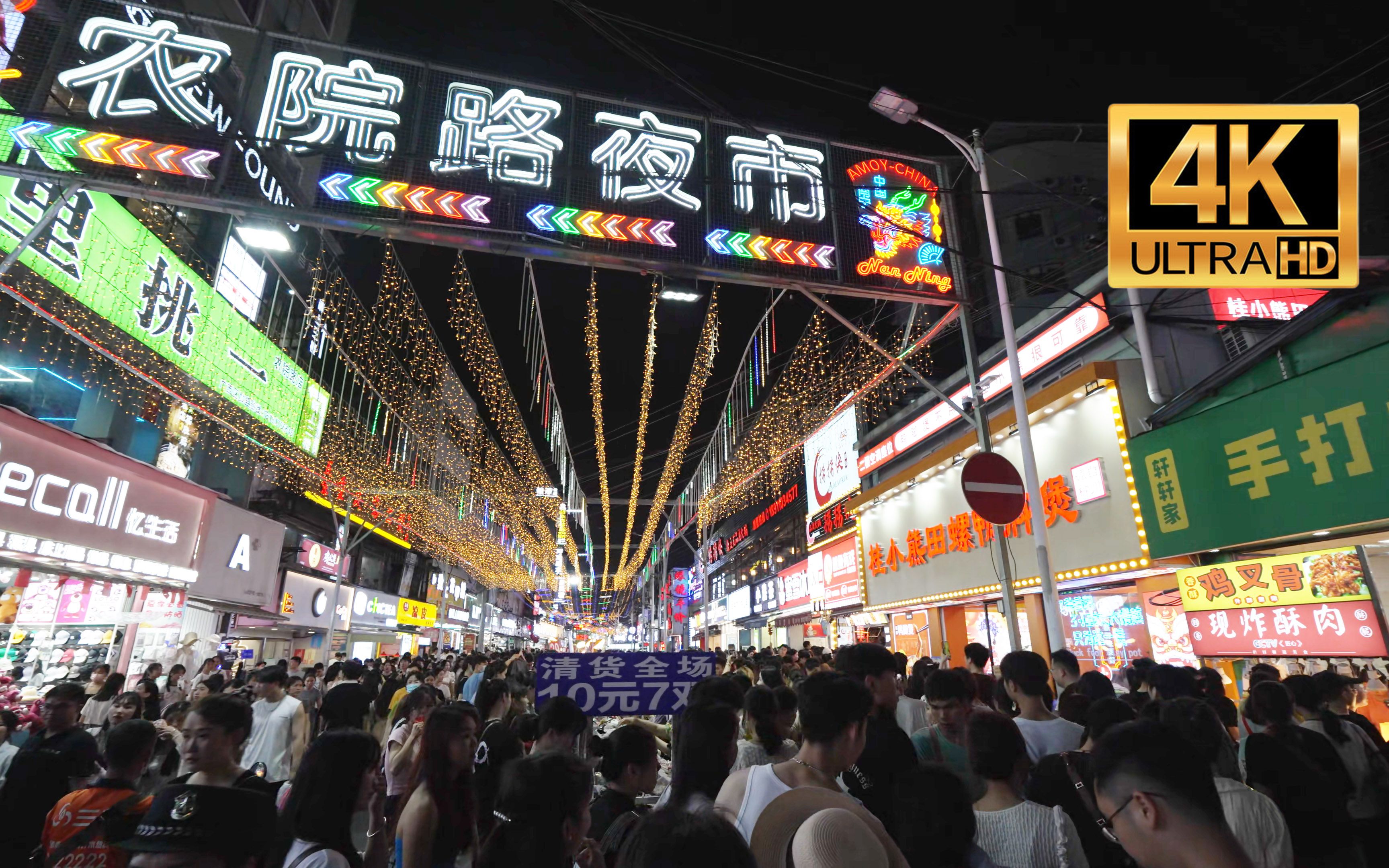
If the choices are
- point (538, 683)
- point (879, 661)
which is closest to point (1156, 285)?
point (879, 661)

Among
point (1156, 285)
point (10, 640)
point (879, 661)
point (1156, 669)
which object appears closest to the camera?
point (879, 661)

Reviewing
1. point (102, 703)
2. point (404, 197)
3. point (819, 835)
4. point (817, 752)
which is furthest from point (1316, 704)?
point (102, 703)

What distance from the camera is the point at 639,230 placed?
25.3 feet

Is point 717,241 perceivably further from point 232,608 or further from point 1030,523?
point 232,608

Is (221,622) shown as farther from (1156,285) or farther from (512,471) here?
(1156,285)

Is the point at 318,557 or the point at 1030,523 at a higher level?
the point at 318,557

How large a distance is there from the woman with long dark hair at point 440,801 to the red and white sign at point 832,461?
52.1 feet

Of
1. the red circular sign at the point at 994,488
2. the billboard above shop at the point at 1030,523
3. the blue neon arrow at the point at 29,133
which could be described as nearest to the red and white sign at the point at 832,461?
the billboard above shop at the point at 1030,523

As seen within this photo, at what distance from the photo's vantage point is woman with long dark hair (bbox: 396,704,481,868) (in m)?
2.99

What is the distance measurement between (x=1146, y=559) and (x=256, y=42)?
13.7 metres

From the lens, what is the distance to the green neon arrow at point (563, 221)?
7527mm

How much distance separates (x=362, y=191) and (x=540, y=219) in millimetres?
1837

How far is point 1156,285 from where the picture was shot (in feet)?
18.6

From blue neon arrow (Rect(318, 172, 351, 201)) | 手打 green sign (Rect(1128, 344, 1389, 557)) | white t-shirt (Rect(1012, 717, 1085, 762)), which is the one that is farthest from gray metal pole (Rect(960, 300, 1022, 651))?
blue neon arrow (Rect(318, 172, 351, 201))
